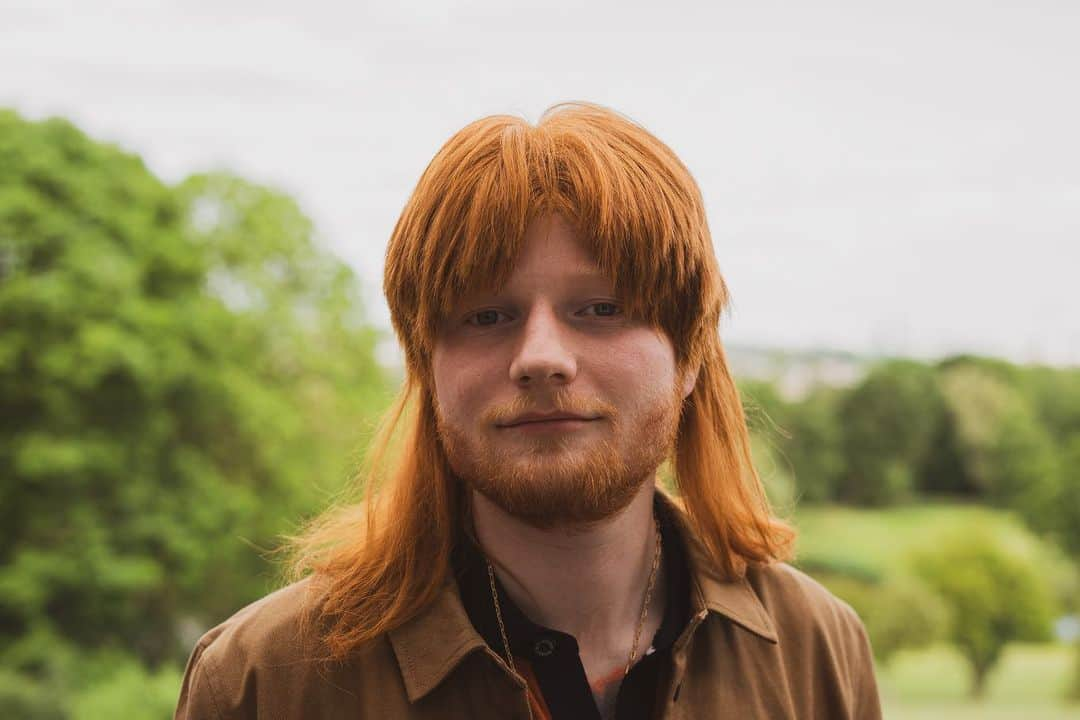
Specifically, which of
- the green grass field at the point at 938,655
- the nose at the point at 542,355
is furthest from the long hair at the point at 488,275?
the green grass field at the point at 938,655

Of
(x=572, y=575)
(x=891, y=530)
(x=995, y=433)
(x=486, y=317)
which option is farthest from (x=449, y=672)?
(x=995, y=433)

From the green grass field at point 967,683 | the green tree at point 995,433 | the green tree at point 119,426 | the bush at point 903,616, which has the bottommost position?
the green grass field at point 967,683

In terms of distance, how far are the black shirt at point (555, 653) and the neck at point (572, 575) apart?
0.13 ft

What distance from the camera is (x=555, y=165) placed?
2354mm

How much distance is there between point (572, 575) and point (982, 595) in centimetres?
3762

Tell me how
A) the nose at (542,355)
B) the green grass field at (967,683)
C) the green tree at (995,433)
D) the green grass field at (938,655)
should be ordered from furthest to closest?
the green tree at (995,433), the green grass field at (938,655), the green grass field at (967,683), the nose at (542,355)

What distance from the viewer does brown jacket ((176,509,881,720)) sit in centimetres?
235

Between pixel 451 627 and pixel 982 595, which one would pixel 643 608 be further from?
pixel 982 595

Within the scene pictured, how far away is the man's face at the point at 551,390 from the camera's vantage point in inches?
89.0

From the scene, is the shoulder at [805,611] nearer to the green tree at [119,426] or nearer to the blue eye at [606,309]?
the blue eye at [606,309]

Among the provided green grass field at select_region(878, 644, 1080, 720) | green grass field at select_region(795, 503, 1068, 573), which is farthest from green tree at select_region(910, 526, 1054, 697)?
green grass field at select_region(795, 503, 1068, 573)

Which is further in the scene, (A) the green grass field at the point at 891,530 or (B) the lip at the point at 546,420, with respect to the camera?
(A) the green grass field at the point at 891,530

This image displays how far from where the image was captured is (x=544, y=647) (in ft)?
7.88

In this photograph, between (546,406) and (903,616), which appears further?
(903,616)
